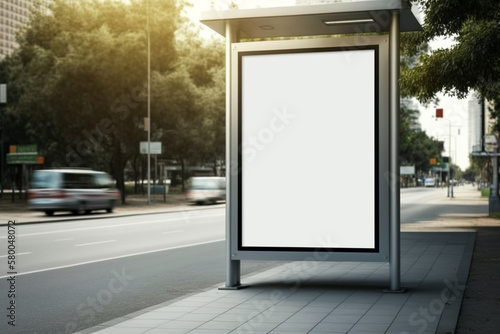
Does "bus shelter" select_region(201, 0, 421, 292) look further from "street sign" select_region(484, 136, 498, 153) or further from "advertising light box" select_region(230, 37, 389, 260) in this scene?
"street sign" select_region(484, 136, 498, 153)

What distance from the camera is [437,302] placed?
838 cm

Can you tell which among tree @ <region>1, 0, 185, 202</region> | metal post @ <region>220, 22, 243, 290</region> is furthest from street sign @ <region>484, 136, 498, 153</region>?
metal post @ <region>220, 22, 243, 290</region>

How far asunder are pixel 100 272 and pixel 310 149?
4.70m

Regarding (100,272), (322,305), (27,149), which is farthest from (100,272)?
(27,149)

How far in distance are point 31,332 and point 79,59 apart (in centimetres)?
3507

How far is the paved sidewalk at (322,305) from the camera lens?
6.92 meters

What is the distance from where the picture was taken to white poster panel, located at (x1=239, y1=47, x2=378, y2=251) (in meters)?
9.22

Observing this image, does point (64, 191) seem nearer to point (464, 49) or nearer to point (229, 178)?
point (464, 49)

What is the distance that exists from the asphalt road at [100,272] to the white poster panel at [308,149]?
182cm

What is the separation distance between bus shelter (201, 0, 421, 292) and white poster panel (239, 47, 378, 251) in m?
0.01

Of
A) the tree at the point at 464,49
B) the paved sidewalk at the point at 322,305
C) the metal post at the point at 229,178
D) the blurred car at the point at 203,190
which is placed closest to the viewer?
the paved sidewalk at the point at 322,305

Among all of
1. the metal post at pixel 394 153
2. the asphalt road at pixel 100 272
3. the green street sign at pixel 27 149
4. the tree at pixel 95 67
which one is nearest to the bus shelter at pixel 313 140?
the metal post at pixel 394 153

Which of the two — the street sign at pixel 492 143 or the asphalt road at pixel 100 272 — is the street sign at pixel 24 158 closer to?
the asphalt road at pixel 100 272

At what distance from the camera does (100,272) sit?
40.3ft
